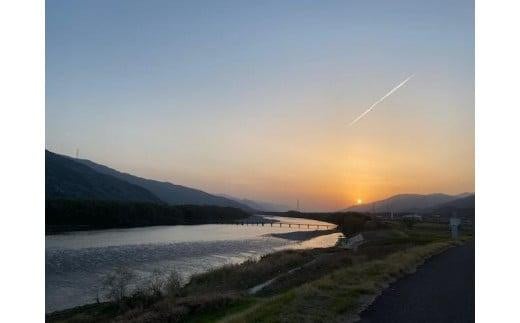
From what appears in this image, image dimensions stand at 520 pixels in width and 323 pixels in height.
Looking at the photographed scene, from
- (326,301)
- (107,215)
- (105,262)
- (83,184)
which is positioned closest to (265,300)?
(326,301)

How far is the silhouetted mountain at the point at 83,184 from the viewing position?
121812 millimetres

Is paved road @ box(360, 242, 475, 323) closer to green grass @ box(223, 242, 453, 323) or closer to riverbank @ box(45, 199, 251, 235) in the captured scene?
green grass @ box(223, 242, 453, 323)

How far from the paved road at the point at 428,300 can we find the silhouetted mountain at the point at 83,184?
10235cm

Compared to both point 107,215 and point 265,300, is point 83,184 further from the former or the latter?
point 265,300

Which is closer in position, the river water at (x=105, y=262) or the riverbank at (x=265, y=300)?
the riverbank at (x=265, y=300)

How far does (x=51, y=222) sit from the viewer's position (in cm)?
7256

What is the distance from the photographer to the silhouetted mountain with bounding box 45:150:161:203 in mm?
121812

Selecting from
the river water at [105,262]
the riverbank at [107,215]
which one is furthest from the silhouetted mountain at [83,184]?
the river water at [105,262]

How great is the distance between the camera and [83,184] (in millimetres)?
135125

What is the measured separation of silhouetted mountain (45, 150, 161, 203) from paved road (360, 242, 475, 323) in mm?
102351

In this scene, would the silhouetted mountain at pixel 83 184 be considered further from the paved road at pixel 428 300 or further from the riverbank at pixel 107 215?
the paved road at pixel 428 300
